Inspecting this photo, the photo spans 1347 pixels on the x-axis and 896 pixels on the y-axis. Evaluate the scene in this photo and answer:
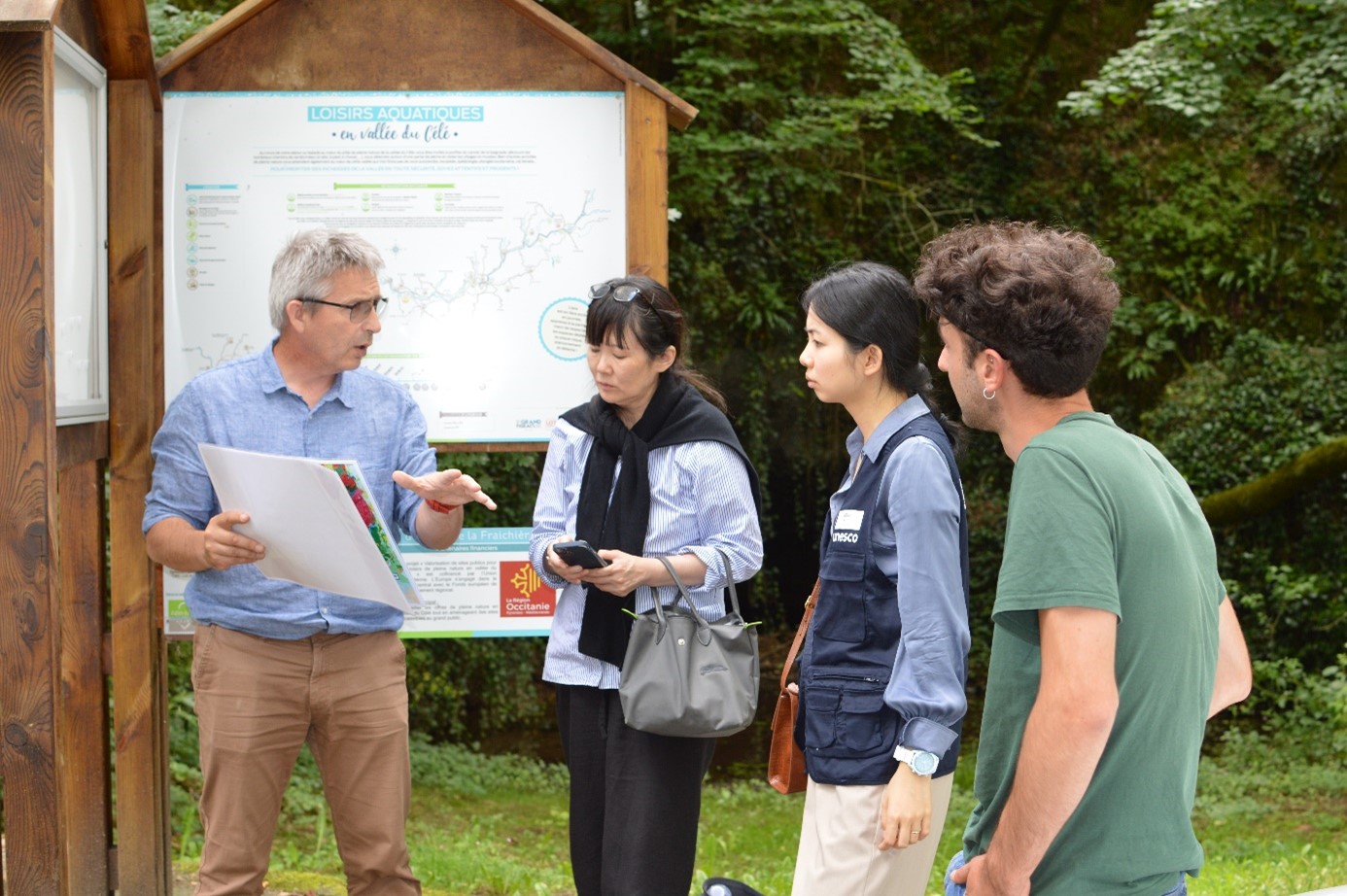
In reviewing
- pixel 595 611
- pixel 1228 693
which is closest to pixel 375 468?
pixel 595 611

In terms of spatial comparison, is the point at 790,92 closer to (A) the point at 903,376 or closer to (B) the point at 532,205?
(B) the point at 532,205

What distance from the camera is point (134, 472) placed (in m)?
3.74

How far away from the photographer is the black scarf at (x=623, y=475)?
309cm

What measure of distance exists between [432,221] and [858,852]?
2.31m

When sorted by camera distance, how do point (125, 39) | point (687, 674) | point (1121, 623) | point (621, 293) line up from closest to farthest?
point (1121, 623) → point (687, 674) → point (621, 293) → point (125, 39)

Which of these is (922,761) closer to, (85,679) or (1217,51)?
(85,679)

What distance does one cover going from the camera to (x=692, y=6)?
9086mm

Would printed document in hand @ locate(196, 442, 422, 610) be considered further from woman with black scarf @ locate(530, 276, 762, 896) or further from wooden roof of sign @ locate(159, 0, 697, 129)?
wooden roof of sign @ locate(159, 0, 697, 129)

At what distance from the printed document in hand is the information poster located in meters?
0.89

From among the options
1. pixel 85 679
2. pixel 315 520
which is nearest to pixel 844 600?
A: pixel 315 520

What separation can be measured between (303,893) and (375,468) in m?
2.08

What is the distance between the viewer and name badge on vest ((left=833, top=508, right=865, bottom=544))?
101 inches

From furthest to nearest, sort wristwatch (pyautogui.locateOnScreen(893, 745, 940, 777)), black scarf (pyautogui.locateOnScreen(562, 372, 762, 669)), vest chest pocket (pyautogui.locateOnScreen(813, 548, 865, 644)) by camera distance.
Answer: black scarf (pyautogui.locateOnScreen(562, 372, 762, 669)), vest chest pocket (pyautogui.locateOnScreen(813, 548, 865, 644)), wristwatch (pyautogui.locateOnScreen(893, 745, 940, 777))

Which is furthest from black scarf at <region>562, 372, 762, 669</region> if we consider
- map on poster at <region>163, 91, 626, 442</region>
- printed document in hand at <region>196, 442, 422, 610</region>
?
map on poster at <region>163, 91, 626, 442</region>
